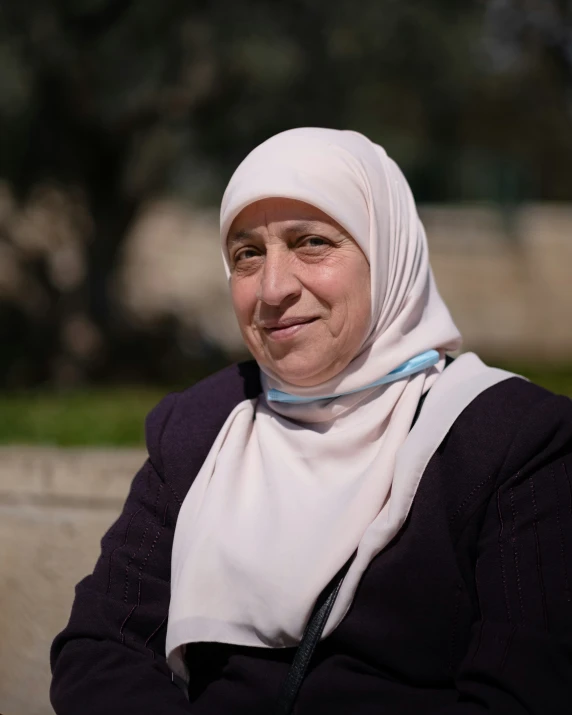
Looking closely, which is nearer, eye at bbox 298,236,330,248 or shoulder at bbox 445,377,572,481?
shoulder at bbox 445,377,572,481

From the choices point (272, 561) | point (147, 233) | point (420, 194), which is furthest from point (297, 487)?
point (420, 194)

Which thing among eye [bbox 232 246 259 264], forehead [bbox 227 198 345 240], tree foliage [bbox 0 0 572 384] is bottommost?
eye [bbox 232 246 259 264]

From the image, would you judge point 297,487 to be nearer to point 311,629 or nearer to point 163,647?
point 311,629

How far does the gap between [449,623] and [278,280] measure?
83 cm

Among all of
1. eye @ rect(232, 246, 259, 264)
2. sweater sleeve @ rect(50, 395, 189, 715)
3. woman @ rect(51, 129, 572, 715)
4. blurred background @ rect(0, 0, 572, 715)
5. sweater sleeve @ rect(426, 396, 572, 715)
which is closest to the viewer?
sweater sleeve @ rect(426, 396, 572, 715)

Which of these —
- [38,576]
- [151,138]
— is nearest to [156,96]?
[151,138]

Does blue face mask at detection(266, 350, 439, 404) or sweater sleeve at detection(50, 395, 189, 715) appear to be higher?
blue face mask at detection(266, 350, 439, 404)

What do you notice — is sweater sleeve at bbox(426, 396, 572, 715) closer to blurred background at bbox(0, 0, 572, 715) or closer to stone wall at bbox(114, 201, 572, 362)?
blurred background at bbox(0, 0, 572, 715)

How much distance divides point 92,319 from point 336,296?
10.5 meters

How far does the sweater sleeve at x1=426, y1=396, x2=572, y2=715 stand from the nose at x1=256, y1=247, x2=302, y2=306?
0.59 meters

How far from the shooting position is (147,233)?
16.0 meters

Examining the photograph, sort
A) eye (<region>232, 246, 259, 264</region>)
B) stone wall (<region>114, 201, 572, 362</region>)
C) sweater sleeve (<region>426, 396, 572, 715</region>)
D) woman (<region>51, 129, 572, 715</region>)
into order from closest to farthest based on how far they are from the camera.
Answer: sweater sleeve (<region>426, 396, 572, 715</region>) → woman (<region>51, 129, 572, 715</region>) → eye (<region>232, 246, 259, 264</region>) → stone wall (<region>114, 201, 572, 362</region>)

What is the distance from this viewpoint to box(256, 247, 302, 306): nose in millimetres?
2348

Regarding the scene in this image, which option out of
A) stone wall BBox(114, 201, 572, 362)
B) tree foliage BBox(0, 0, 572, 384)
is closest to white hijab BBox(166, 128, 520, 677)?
tree foliage BBox(0, 0, 572, 384)
